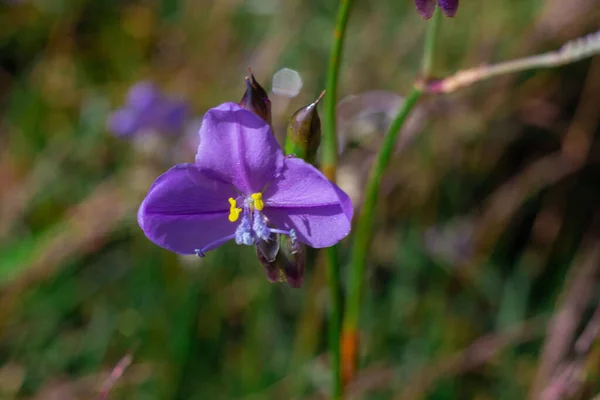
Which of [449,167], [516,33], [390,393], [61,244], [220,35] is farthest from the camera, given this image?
[220,35]

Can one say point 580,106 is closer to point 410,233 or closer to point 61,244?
point 410,233

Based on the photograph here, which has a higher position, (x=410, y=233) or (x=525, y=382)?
(x=410, y=233)

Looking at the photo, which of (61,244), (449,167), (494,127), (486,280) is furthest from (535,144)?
(61,244)

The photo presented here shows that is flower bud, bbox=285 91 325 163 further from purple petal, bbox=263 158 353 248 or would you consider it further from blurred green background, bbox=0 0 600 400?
blurred green background, bbox=0 0 600 400

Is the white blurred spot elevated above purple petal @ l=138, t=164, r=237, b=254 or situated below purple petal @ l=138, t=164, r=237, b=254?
above

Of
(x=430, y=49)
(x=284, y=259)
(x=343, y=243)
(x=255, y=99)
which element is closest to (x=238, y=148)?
(x=255, y=99)

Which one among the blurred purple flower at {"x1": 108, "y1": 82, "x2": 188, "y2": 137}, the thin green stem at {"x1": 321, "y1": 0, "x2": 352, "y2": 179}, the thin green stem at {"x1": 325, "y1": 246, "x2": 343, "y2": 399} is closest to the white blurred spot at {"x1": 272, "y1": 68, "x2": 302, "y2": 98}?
the thin green stem at {"x1": 321, "y1": 0, "x2": 352, "y2": 179}

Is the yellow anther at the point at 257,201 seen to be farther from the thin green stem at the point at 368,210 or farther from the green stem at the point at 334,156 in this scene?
the thin green stem at the point at 368,210
